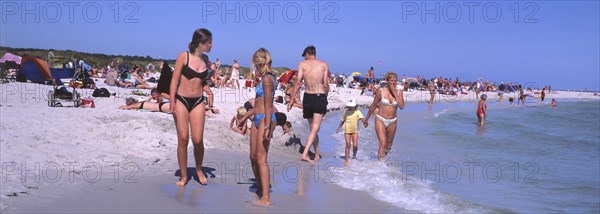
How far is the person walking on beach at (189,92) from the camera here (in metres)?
5.40

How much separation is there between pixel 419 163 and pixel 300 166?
123 inches

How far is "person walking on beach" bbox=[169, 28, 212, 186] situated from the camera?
5402 millimetres

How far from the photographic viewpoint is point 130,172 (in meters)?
5.91

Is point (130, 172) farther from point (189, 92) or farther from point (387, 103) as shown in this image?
point (387, 103)

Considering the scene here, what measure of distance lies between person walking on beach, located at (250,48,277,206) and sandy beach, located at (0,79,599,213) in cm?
28

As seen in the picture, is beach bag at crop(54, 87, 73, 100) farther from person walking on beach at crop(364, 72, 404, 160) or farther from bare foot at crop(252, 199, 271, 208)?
bare foot at crop(252, 199, 271, 208)

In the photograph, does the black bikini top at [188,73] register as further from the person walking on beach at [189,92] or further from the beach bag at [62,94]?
the beach bag at [62,94]

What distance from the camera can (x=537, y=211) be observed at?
22.8 ft

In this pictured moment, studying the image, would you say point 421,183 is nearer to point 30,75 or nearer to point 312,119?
point 312,119

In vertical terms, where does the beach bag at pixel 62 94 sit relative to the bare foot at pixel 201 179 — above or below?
above

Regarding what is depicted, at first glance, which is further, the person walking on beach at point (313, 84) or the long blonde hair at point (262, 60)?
the person walking on beach at point (313, 84)

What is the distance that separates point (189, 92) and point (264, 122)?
945 millimetres

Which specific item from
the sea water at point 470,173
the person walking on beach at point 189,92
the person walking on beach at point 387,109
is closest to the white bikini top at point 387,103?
the person walking on beach at point 387,109

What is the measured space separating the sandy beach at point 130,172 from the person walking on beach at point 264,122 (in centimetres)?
28
